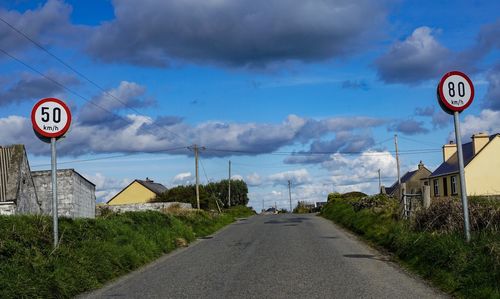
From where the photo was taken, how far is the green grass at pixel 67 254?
27.5ft

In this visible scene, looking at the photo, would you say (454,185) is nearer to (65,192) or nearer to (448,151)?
(448,151)

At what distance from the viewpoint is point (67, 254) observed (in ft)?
33.2

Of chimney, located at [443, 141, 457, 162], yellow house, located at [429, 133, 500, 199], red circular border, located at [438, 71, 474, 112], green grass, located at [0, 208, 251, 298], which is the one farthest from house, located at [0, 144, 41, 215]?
chimney, located at [443, 141, 457, 162]

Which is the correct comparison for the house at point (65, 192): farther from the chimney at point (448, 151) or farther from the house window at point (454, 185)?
the chimney at point (448, 151)

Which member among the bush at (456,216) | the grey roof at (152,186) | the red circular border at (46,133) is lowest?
the bush at (456,216)

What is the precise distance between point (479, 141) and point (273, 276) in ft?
146

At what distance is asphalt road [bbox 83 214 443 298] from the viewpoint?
8.58 metres

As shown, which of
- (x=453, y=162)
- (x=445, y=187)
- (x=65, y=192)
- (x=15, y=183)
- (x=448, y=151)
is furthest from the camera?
(x=448, y=151)

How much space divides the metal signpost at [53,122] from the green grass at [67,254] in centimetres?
63

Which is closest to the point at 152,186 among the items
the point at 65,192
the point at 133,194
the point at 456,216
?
the point at 133,194

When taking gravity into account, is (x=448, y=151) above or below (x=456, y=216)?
above

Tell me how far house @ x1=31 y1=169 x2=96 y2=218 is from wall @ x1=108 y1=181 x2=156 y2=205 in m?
44.0

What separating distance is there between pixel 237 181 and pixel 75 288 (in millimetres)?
102779

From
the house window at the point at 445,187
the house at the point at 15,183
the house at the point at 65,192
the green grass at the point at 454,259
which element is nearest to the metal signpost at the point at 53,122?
the green grass at the point at 454,259
